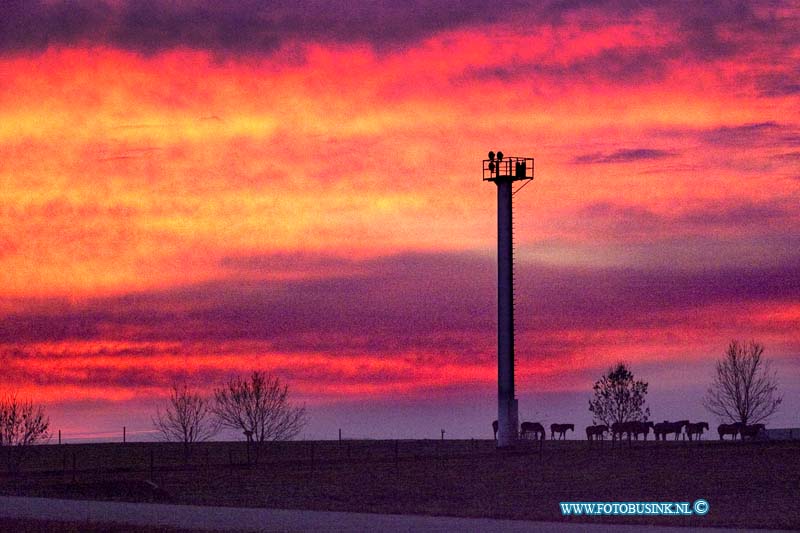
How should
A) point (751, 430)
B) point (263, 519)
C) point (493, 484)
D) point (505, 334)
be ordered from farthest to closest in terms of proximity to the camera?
point (751, 430), point (505, 334), point (493, 484), point (263, 519)

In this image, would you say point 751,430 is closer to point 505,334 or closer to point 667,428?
point 667,428

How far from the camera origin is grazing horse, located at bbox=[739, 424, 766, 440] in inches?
4284

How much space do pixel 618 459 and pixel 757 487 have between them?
74.0 ft

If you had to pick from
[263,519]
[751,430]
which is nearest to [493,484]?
[263,519]

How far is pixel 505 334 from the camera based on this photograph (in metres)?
86.2

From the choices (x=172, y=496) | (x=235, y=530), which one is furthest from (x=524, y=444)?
(x=235, y=530)

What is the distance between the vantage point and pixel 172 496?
1900 inches

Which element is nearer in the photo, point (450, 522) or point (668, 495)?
point (450, 522)

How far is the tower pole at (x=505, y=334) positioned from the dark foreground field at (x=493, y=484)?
157 inches

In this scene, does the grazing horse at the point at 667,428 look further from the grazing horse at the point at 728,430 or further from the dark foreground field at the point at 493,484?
the dark foreground field at the point at 493,484

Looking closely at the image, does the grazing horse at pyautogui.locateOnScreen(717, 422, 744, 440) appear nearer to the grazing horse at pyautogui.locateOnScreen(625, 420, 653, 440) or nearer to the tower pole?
the grazing horse at pyautogui.locateOnScreen(625, 420, 653, 440)

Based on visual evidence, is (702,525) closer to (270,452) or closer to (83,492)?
(83,492)

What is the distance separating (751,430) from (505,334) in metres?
34.2

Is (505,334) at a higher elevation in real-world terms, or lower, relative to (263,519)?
higher
